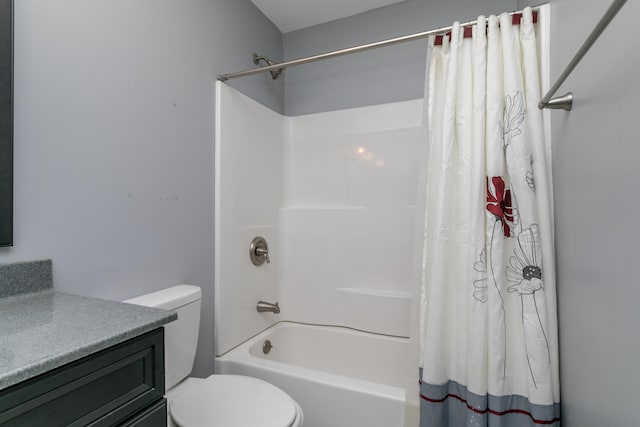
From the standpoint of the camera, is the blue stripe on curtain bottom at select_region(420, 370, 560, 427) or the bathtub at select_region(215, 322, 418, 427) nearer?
the blue stripe on curtain bottom at select_region(420, 370, 560, 427)

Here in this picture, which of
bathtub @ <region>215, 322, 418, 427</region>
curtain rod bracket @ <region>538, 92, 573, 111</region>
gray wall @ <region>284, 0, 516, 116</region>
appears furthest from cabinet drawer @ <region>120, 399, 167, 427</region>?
gray wall @ <region>284, 0, 516, 116</region>

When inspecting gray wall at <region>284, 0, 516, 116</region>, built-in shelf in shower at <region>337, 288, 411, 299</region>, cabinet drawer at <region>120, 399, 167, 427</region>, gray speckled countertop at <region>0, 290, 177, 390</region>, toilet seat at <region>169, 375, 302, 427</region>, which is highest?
gray wall at <region>284, 0, 516, 116</region>

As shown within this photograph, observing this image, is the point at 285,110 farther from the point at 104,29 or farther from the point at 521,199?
the point at 521,199

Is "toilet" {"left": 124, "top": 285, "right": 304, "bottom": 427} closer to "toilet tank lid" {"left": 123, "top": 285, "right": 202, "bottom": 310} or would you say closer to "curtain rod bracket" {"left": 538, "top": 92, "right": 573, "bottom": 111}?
"toilet tank lid" {"left": 123, "top": 285, "right": 202, "bottom": 310}

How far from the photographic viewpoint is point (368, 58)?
2086 mm

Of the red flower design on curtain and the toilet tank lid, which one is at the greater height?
the red flower design on curtain

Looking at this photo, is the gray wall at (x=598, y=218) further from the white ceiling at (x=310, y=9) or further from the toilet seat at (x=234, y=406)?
the white ceiling at (x=310, y=9)

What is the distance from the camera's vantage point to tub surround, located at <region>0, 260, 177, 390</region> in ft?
1.72

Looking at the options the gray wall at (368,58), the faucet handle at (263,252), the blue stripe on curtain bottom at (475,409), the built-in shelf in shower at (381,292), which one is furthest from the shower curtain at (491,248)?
the faucet handle at (263,252)

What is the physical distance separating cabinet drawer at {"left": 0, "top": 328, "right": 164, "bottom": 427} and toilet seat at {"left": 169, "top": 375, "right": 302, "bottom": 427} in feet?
1.45

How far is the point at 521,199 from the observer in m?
1.10

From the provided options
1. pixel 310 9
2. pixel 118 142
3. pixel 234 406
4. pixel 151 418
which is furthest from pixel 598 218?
pixel 310 9

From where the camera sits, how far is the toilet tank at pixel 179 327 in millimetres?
1229

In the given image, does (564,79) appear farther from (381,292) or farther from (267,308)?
(267,308)
